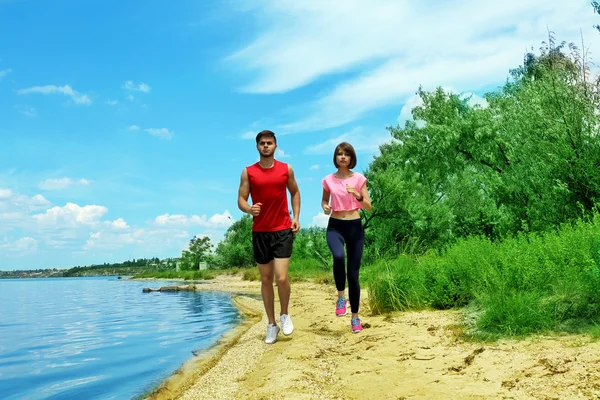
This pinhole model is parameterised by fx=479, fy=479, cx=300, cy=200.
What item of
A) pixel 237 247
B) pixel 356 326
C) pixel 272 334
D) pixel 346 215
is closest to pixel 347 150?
pixel 346 215

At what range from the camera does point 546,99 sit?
14.9 metres

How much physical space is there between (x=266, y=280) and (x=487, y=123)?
19.9 m

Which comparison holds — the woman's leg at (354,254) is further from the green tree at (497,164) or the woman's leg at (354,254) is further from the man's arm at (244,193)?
the green tree at (497,164)

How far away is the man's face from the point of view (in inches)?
239

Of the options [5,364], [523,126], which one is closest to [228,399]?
[5,364]

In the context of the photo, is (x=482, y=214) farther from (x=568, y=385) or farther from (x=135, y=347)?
(x=568, y=385)

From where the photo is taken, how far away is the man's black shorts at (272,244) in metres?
6.00

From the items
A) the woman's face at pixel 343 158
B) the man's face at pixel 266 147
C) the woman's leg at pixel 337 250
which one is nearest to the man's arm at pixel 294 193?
the man's face at pixel 266 147

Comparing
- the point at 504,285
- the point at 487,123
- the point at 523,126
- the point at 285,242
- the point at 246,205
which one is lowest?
the point at 504,285

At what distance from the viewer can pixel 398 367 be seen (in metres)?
4.61

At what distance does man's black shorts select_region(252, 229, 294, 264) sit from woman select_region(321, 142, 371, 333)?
2.10 ft

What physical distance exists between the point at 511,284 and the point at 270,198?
11.1 feet

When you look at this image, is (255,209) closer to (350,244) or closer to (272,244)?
(272,244)

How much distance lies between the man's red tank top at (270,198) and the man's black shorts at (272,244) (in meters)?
0.07
